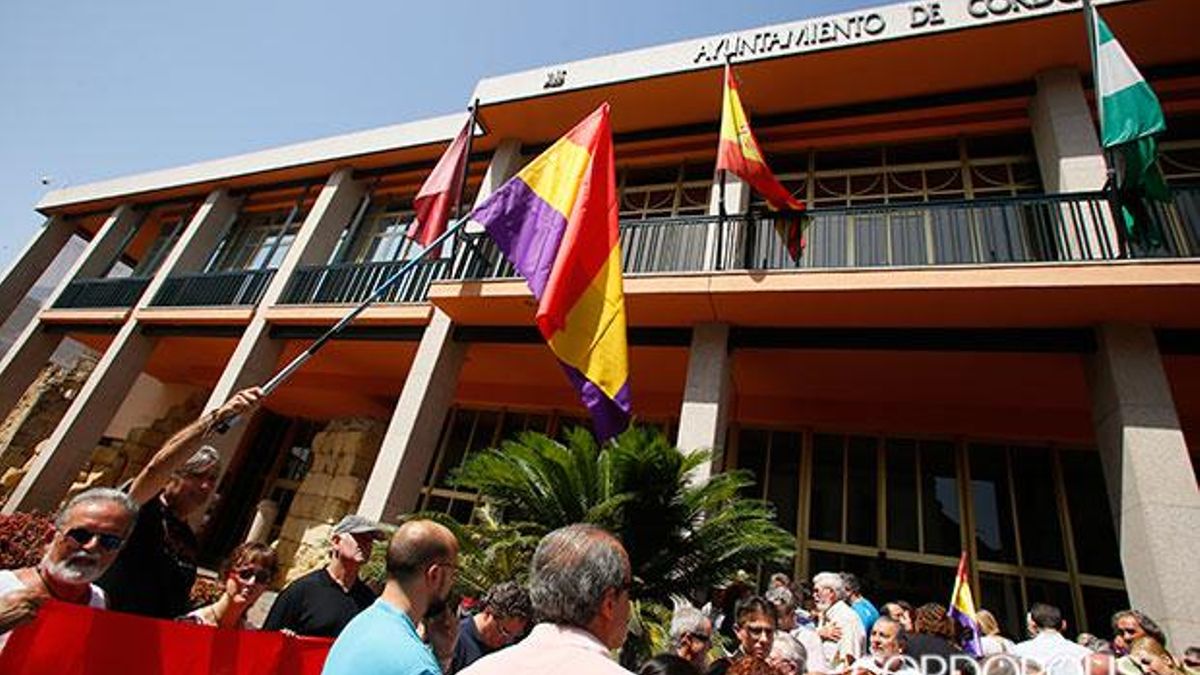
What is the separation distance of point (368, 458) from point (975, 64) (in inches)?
478

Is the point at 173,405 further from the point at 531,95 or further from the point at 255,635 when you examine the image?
the point at 255,635

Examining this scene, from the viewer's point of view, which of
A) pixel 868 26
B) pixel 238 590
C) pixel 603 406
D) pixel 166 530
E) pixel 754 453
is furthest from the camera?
pixel 754 453

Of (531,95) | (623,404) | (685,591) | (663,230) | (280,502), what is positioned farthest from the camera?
(280,502)

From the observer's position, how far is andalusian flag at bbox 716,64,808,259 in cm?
738

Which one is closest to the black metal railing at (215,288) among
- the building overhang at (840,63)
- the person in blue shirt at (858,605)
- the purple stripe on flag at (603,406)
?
the building overhang at (840,63)

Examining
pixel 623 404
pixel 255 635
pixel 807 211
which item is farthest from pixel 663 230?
pixel 255 635

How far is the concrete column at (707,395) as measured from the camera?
22.2 ft

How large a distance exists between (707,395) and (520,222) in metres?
3.02

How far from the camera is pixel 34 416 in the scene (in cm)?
1461

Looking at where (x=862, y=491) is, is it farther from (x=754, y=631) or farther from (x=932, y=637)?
(x=754, y=631)

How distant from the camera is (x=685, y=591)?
5.15 meters

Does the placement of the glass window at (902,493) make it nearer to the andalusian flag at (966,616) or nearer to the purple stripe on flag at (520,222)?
the andalusian flag at (966,616)

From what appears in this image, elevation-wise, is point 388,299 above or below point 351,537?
above

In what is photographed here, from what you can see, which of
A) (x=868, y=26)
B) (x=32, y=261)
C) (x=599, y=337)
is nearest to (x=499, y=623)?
(x=599, y=337)
